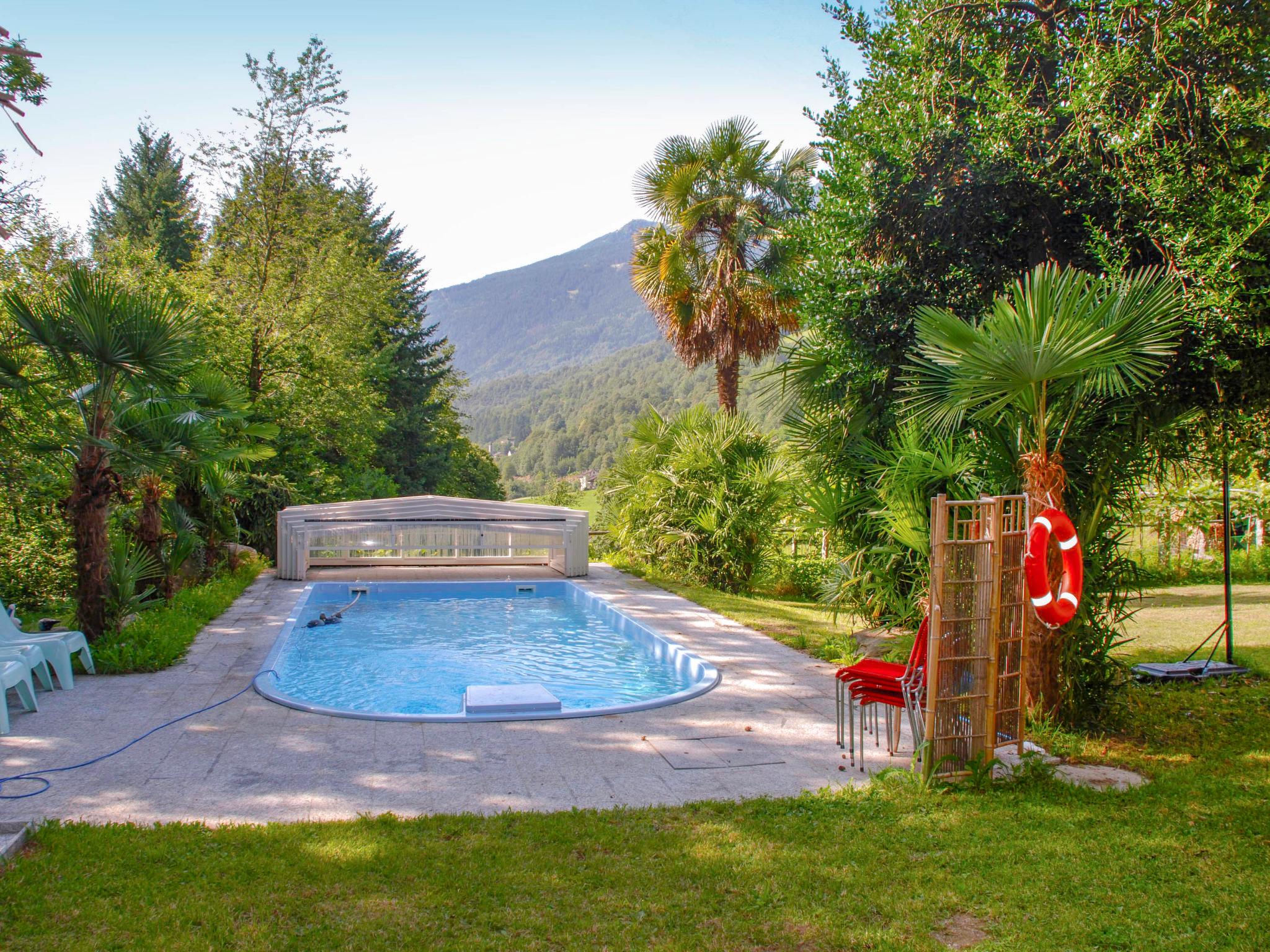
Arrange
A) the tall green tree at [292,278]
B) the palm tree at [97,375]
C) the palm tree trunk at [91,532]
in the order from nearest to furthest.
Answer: the palm tree at [97,375]
the palm tree trunk at [91,532]
the tall green tree at [292,278]

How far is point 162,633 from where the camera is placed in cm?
792

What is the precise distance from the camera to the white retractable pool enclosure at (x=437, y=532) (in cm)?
1397

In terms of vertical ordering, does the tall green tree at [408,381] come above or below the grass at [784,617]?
above

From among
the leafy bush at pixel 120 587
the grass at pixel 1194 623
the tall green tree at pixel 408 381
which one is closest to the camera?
the leafy bush at pixel 120 587

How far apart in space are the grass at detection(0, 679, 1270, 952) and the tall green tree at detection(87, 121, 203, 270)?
96.2 ft

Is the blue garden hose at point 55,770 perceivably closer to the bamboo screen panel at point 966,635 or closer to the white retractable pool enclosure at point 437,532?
the bamboo screen panel at point 966,635

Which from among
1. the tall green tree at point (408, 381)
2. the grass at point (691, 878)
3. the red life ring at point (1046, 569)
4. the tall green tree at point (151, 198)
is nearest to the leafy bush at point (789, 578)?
the red life ring at point (1046, 569)

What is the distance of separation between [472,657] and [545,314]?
5957 inches

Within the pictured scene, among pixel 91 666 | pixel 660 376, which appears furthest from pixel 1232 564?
pixel 660 376

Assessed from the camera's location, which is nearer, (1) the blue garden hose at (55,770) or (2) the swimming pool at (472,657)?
(1) the blue garden hose at (55,770)

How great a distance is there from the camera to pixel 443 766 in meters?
5.08

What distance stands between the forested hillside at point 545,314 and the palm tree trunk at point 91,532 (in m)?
125

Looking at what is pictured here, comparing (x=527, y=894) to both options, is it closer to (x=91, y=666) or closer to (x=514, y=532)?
(x=91, y=666)

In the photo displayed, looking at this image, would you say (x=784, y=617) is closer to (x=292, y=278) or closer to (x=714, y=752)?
(x=714, y=752)
